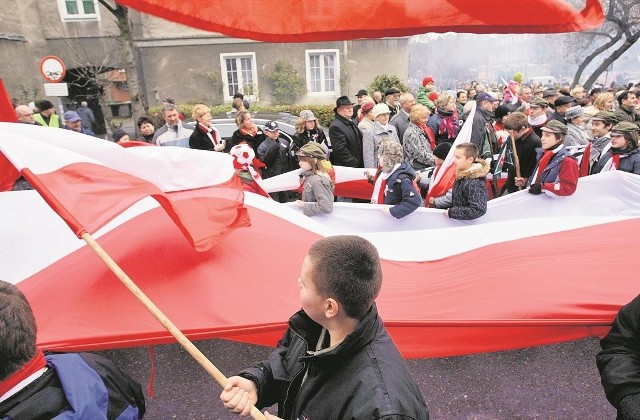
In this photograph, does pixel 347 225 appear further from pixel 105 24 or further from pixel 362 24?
pixel 105 24

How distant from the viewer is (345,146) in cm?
631

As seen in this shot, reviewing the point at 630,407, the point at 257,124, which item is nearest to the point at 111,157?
the point at 630,407

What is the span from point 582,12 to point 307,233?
2.28 m

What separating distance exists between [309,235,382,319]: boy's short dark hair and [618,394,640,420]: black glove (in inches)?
49.8

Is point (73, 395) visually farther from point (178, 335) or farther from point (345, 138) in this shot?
point (345, 138)

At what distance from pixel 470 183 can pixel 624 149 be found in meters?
2.05

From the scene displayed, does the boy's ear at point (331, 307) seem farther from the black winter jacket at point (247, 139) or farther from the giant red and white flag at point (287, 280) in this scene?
the black winter jacket at point (247, 139)

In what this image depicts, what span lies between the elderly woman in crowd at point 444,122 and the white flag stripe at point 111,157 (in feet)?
14.9

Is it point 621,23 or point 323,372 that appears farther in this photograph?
point 621,23

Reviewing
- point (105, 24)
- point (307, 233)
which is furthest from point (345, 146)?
point (105, 24)

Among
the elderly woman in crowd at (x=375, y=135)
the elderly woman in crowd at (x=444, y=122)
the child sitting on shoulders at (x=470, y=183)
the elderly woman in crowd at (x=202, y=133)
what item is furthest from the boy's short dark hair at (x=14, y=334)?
the elderly woman in crowd at (x=444, y=122)

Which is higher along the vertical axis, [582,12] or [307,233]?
[582,12]

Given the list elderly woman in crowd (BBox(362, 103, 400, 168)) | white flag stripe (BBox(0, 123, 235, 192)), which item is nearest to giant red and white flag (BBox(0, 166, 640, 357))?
white flag stripe (BBox(0, 123, 235, 192))

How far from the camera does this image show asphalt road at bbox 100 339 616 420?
3129 mm
